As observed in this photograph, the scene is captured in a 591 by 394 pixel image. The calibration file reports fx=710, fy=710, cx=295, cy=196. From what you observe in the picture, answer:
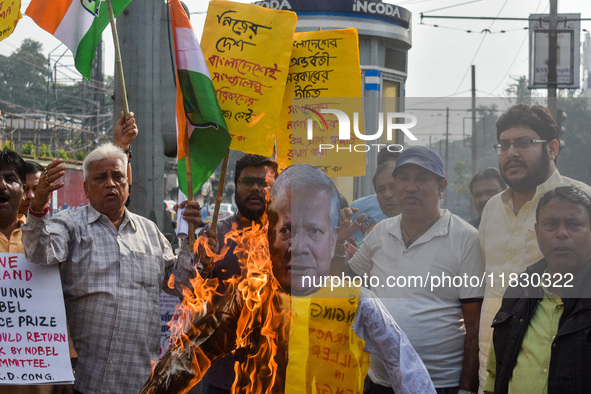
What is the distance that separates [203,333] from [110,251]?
98 centimetres

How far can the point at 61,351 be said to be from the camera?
4.02 m

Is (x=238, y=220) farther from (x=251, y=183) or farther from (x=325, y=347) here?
(x=325, y=347)

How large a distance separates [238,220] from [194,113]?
29.4 inches

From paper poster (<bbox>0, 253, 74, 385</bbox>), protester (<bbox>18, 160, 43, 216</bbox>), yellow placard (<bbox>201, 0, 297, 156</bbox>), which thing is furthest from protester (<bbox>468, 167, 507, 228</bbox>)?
protester (<bbox>18, 160, 43, 216</bbox>)

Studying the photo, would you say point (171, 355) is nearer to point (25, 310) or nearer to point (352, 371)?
point (352, 371)

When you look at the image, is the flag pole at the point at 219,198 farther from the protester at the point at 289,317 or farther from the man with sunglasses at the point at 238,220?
the protester at the point at 289,317

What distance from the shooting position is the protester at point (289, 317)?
3340mm

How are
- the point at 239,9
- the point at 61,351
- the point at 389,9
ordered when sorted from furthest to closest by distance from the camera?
the point at 389,9 → the point at 239,9 → the point at 61,351

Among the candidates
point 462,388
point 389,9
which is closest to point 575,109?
point 462,388

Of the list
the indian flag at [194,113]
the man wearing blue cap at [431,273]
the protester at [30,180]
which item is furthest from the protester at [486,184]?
the protester at [30,180]

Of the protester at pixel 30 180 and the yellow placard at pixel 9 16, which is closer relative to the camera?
the yellow placard at pixel 9 16

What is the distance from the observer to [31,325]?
13.5ft

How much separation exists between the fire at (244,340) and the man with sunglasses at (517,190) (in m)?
1.02

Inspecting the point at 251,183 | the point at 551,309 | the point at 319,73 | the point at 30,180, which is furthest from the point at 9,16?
the point at 551,309
